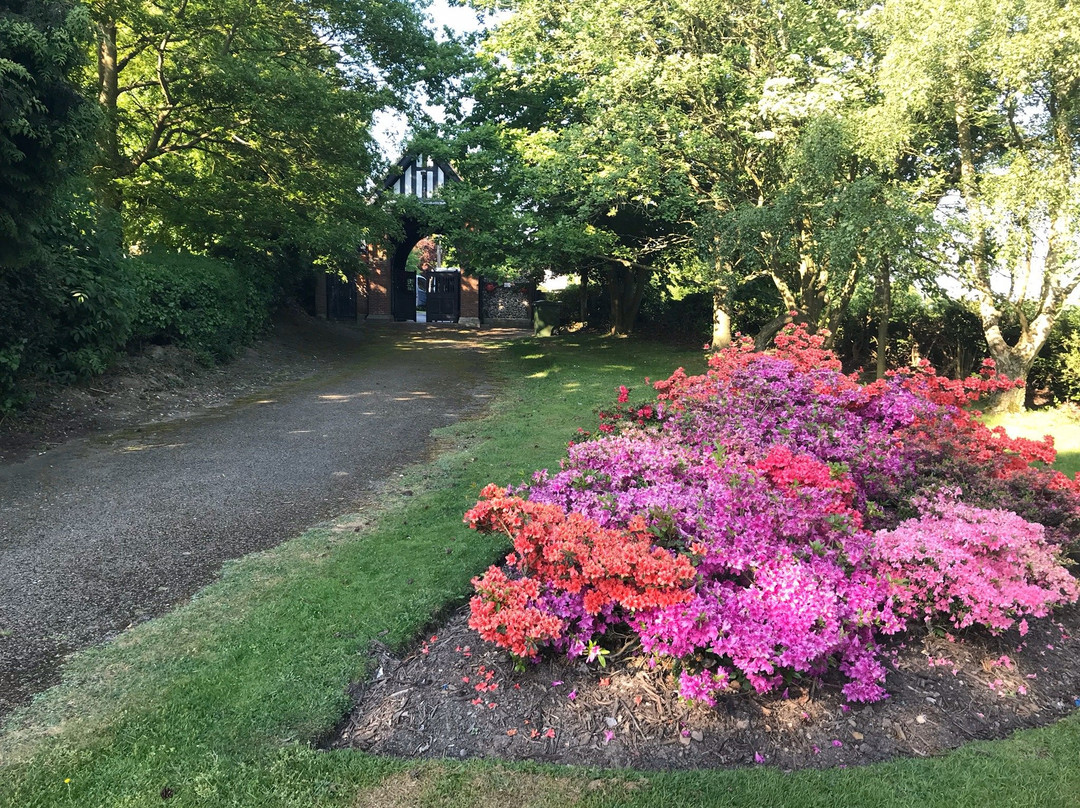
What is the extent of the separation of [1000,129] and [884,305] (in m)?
3.17

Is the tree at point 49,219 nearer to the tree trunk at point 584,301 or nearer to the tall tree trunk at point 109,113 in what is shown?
the tall tree trunk at point 109,113

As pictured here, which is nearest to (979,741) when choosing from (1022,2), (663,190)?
(1022,2)

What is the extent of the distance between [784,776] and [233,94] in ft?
42.3

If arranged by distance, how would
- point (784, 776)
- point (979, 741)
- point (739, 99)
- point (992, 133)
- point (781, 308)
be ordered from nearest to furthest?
point (784, 776)
point (979, 741)
point (992, 133)
point (739, 99)
point (781, 308)

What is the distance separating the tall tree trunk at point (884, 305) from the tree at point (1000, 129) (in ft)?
3.25

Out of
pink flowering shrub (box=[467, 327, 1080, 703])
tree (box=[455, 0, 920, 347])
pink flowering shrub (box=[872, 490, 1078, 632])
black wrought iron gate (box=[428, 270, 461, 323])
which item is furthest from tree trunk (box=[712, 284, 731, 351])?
black wrought iron gate (box=[428, 270, 461, 323])

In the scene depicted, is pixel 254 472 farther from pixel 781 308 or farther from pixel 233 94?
pixel 781 308

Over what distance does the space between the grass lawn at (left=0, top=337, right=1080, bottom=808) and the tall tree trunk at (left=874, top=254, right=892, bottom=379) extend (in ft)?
28.9

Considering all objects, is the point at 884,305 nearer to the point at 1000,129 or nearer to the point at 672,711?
the point at 1000,129

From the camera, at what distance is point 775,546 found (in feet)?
10.4

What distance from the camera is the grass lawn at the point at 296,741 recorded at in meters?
2.40

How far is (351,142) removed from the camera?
12.9 meters

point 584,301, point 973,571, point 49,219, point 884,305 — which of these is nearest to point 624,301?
point 584,301

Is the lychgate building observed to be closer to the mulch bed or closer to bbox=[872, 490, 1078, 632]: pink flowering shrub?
the mulch bed
